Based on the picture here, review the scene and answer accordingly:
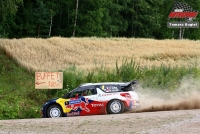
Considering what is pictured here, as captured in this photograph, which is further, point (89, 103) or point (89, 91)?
point (89, 91)

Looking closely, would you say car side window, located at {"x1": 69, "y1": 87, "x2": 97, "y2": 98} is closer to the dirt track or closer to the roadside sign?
the roadside sign

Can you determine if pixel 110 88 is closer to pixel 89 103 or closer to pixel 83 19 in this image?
pixel 89 103

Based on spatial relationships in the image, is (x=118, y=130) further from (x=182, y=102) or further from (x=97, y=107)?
(x=182, y=102)

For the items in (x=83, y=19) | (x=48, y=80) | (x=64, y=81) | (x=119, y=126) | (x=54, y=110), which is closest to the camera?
(x=119, y=126)

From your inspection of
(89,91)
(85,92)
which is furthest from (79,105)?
(89,91)

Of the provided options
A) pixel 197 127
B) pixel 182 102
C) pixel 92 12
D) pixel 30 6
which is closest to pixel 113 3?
pixel 92 12

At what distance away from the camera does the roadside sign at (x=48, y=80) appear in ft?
74.1

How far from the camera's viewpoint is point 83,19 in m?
58.1

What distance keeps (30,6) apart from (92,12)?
8287mm

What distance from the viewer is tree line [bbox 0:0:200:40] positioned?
56.3 m

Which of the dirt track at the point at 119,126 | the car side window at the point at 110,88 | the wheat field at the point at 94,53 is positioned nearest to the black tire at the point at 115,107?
the car side window at the point at 110,88

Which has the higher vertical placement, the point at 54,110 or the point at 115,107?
the point at 115,107

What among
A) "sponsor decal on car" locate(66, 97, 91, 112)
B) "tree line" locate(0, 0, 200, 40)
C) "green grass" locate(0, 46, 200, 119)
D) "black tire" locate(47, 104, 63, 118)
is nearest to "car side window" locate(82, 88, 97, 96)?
"sponsor decal on car" locate(66, 97, 91, 112)

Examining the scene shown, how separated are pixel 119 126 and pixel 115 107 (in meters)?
5.32
